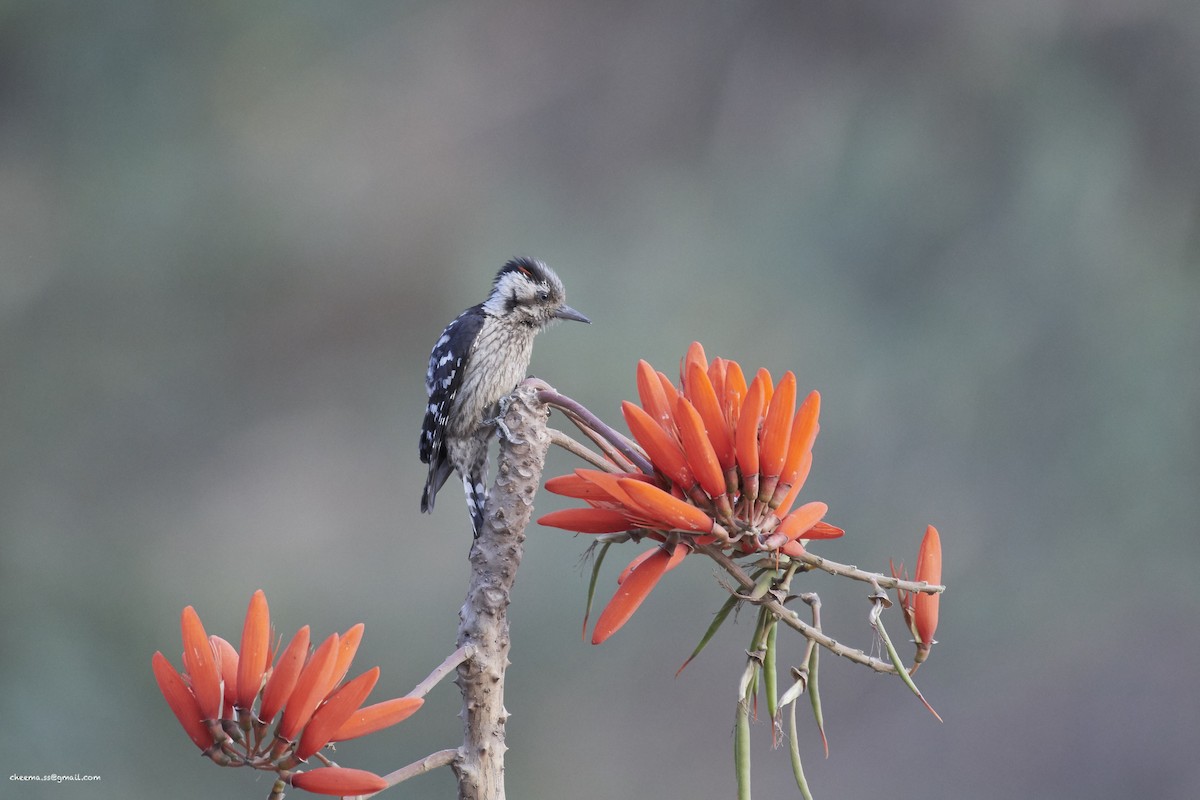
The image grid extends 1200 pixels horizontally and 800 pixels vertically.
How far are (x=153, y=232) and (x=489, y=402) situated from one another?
88cm

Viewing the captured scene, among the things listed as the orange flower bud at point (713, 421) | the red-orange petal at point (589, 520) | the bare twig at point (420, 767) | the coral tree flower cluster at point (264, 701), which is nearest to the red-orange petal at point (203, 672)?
the coral tree flower cluster at point (264, 701)

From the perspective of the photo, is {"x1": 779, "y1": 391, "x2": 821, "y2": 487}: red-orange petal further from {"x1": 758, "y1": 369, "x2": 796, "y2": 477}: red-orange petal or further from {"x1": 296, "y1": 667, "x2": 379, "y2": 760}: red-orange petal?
{"x1": 296, "y1": 667, "x2": 379, "y2": 760}: red-orange petal

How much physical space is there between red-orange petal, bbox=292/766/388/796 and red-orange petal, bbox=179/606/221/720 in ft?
0.21

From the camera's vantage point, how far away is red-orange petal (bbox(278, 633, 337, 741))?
0.58 metres

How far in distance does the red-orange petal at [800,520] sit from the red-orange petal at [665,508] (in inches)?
2.1

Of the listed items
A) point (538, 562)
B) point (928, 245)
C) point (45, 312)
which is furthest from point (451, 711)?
point (928, 245)

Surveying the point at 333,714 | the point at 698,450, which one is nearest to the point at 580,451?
the point at 698,450

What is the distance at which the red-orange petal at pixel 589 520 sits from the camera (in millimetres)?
638

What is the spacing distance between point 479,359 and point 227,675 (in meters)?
1.01

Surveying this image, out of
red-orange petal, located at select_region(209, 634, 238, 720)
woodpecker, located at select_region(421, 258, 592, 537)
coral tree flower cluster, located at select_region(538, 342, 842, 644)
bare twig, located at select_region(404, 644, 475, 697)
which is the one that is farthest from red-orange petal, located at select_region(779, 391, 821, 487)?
woodpecker, located at select_region(421, 258, 592, 537)

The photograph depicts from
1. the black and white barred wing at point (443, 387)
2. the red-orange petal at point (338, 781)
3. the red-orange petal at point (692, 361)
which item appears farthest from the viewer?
the black and white barred wing at point (443, 387)

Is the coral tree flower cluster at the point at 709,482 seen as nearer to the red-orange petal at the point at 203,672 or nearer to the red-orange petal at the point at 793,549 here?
the red-orange petal at the point at 793,549

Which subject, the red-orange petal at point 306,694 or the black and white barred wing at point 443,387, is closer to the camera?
the red-orange petal at point 306,694

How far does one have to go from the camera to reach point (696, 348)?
2.25 ft
